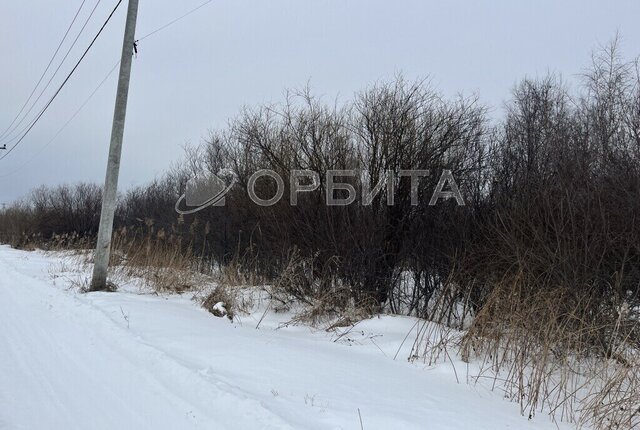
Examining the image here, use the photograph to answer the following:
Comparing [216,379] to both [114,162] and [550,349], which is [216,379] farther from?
[114,162]

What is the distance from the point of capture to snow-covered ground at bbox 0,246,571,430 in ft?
10.2

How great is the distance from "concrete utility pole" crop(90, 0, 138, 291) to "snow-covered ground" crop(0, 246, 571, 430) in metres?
2.44

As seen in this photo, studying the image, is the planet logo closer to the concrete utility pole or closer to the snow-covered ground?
the concrete utility pole

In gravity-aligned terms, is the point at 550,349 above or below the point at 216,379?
above

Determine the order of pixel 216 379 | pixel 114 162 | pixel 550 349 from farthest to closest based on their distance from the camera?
pixel 114 162
pixel 550 349
pixel 216 379

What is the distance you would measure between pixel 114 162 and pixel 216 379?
693 centimetres

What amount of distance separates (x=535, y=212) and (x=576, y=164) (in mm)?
913

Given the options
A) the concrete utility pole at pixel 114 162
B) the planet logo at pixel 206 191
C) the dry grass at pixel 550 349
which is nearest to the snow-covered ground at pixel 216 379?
the dry grass at pixel 550 349

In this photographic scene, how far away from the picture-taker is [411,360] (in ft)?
16.4

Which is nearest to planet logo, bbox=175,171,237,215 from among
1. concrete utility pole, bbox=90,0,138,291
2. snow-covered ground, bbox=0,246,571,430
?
concrete utility pole, bbox=90,0,138,291

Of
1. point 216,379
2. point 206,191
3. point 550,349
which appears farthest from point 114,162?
point 206,191

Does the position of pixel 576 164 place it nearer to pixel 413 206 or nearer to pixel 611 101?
pixel 413 206

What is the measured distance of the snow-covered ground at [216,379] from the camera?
10.2 ft

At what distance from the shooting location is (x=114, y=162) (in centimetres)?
911
